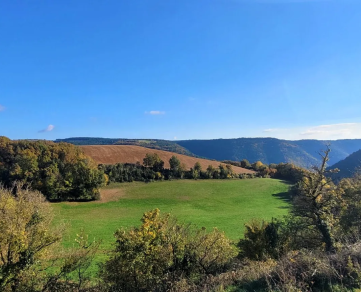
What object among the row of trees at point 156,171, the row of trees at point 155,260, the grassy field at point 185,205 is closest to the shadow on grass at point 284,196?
the grassy field at point 185,205

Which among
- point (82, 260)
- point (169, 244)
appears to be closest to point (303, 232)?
point (169, 244)

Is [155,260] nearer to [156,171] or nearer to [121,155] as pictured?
[156,171]

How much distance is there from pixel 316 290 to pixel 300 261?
1530 millimetres

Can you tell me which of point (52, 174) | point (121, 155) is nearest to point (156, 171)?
point (121, 155)

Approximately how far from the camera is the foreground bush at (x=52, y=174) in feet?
198

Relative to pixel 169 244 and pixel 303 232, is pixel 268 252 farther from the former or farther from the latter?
pixel 169 244

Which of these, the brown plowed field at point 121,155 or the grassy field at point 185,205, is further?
the brown plowed field at point 121,155

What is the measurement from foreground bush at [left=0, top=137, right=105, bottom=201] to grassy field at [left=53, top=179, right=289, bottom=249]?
3607 millimetres

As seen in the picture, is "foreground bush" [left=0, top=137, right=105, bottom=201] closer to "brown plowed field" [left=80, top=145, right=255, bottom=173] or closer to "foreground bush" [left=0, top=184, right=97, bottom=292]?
"brown plowed field" [left=80, top=145, right=255, bottom=173]

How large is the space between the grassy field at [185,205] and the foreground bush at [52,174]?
361 cm

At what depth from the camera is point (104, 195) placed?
6775cm

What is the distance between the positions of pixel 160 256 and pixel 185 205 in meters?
53.2

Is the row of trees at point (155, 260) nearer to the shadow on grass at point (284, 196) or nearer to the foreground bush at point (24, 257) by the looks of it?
the foreground bush at point (24, 257)

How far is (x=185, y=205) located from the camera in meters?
66.6
